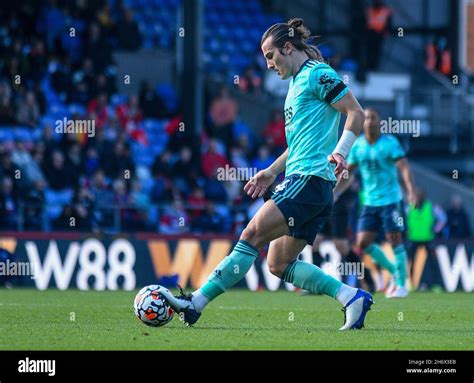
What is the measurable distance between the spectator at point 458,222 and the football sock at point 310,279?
11880 mm

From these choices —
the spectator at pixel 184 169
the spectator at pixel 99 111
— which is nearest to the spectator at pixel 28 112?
the spectator at pixel 99 111

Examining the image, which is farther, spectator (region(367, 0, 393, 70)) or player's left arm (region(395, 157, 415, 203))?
spectator (region(367, 0, 393, 70))

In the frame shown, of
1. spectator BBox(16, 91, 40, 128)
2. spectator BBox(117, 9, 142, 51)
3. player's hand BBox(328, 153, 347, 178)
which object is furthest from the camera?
spectator BBox(117, 9, 142, 51)

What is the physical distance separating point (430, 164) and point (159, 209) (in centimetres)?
683

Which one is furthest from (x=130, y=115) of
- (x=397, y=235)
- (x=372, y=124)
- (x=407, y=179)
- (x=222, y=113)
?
(x=407, y=179)

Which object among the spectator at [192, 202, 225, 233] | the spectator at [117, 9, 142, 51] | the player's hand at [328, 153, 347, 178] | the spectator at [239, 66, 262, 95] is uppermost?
the spectator at [117, 9, 142, 51]

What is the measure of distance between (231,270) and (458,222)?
12480 millimetres

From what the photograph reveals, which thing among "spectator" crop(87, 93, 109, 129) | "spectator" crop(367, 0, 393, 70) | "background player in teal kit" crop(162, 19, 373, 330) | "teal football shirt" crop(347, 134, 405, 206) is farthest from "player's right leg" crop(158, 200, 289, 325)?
"spectator" crop(367, 0, 393, 70)

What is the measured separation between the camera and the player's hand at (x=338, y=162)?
9055 mm

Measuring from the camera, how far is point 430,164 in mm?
25438

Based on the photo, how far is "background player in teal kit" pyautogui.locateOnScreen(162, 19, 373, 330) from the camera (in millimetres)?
9594

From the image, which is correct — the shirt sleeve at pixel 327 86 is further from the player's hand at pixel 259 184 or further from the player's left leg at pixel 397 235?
the player's left leg at pixel 397 235

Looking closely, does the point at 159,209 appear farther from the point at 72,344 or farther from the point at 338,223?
the point at 72,344

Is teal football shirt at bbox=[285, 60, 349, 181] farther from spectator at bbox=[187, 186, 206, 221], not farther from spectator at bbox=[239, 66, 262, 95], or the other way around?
spectator at bbox=[239, 66, 262, 95]
